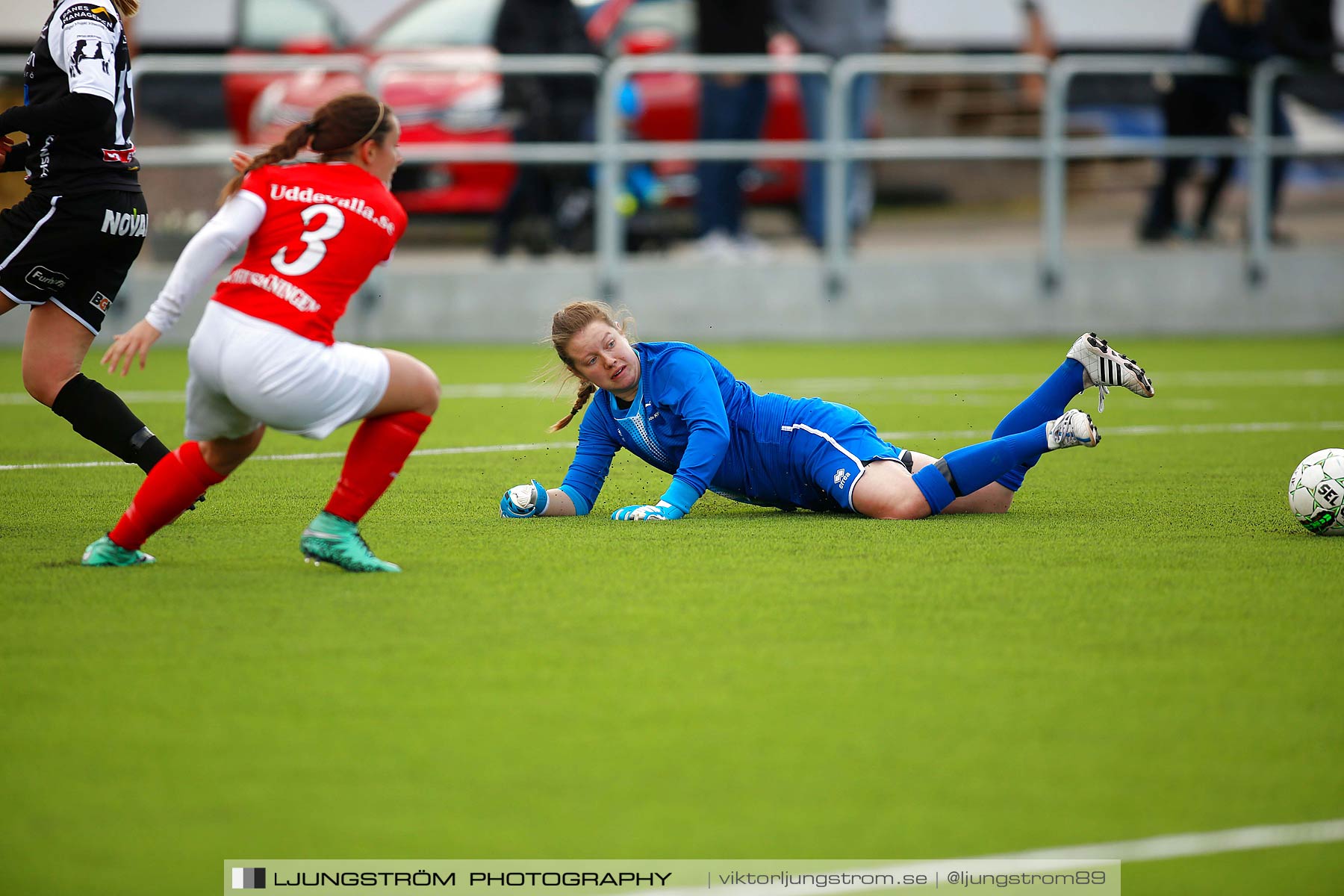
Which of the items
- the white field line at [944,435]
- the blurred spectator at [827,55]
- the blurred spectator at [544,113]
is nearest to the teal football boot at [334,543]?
the white field line at [944,435]

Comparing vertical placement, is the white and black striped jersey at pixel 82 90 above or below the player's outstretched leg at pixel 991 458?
above

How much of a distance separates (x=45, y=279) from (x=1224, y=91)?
398 inches

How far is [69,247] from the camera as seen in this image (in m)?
5.54

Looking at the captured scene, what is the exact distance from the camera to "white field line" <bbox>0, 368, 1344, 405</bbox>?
9391mm

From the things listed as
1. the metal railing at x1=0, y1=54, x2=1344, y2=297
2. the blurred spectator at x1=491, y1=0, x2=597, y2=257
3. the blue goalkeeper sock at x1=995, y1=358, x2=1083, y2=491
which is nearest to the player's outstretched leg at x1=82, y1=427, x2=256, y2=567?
the blue goalkeeper sock at x1=995, y1=358, x2=1083, y2=491

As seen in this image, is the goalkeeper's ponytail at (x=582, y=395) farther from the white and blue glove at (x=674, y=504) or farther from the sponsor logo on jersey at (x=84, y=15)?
the sponsor logo on jersey at (x=84, y=15)

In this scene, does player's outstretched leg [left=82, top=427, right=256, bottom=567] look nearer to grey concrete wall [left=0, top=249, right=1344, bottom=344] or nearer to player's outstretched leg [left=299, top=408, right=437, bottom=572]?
player's outstretched leg [left=299, top=408, right=437, bottom=572]

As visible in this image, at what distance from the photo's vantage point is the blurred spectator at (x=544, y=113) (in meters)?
12.4

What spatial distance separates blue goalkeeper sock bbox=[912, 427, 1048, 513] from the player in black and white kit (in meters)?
2.45

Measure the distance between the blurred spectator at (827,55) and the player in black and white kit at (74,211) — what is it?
7573 mm

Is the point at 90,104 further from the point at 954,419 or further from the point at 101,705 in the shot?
the point at 954,419

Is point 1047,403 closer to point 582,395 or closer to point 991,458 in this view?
point 991,458

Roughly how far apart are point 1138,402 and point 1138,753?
6.52 meters

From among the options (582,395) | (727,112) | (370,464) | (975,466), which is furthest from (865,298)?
(370,464)
